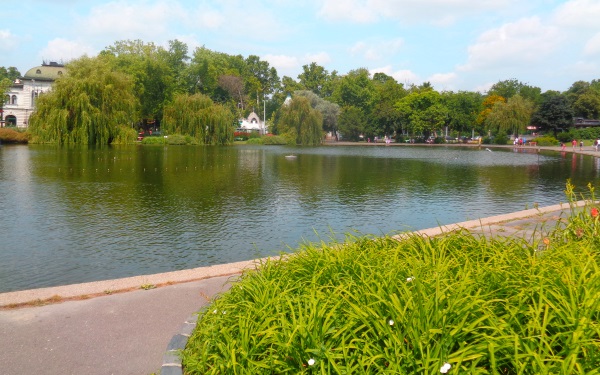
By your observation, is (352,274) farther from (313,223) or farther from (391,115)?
(391,115)

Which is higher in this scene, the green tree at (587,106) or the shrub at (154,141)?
the green tree at (587,106)

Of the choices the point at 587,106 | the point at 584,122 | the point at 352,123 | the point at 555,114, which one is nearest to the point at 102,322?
the point at 555,114

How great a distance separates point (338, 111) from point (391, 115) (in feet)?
32.3

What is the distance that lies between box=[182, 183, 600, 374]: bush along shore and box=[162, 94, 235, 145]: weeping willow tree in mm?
51188

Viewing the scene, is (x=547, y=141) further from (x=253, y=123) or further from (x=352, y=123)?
(x=253, y=123)

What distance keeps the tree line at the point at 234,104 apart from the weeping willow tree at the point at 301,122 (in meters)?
0.13

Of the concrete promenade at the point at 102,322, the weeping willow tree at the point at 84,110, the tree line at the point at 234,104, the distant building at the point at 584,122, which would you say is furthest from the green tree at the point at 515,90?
the concrete promenade at the point at 102,322

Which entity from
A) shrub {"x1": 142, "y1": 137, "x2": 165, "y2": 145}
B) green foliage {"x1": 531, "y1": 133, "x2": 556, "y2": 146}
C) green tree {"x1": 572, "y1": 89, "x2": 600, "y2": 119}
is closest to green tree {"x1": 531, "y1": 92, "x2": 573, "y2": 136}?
green foliage {"x1": 531, "y1": 133, "x2": 556, "y2": 146}

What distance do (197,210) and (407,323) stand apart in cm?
1096

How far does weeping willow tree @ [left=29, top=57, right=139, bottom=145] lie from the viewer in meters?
38.6

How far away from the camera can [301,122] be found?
2591 inches

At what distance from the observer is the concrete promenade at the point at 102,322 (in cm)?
370

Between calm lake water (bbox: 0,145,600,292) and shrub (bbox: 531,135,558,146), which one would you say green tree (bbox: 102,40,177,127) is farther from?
shrub (bbox: 531,135,558,146)

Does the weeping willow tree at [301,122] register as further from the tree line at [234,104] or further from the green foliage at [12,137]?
the green foliage at [12,137]
